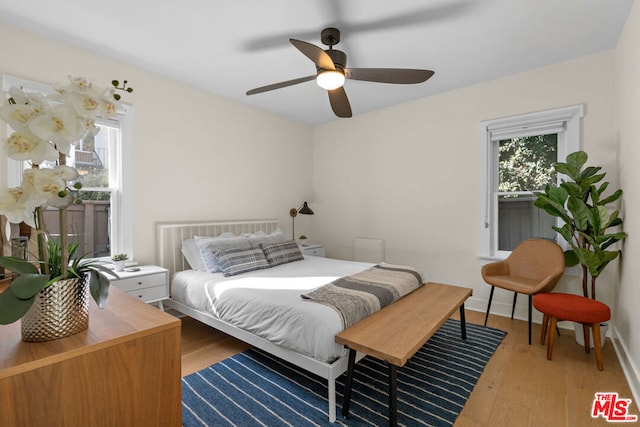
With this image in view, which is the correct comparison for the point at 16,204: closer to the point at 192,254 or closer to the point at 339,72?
the point at 339,72

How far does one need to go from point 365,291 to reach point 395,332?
0.49m

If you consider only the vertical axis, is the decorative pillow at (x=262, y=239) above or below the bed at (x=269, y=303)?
above

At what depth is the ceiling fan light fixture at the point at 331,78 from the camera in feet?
7.18

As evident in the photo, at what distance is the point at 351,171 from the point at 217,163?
78.1 inches

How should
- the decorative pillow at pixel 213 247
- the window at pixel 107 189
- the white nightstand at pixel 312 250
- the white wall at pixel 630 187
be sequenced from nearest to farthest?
the white wall at pixel 630 187
the window at pixel 107 189
the decorative pillow at pixel 213 247
the white nightstand at pixel 312 250

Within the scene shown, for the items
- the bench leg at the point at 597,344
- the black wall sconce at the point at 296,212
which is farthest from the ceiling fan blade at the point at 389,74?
the black wall sconce at the point at 296,212

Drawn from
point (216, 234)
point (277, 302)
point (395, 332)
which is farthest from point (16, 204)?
point (216, 234)

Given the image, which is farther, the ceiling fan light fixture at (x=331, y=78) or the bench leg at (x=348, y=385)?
the ceiling fan light fixture at (x=331, y=78)

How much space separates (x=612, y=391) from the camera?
204cm

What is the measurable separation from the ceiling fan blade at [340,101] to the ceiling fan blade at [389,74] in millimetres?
171

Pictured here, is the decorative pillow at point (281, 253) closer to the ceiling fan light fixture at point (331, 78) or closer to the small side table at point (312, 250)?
the small side table at point (312, 250)

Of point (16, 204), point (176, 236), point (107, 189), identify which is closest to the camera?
point (16, 204)

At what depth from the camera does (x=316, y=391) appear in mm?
2064

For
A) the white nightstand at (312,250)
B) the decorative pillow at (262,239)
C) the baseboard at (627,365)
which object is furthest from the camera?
the white nightstand at (312,250)
